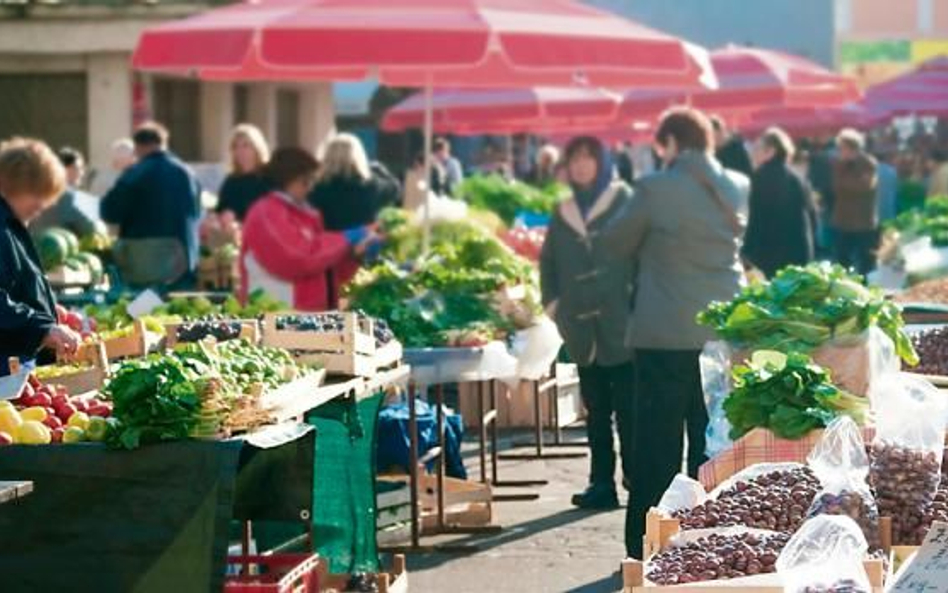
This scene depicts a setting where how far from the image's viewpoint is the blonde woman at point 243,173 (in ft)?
56.3

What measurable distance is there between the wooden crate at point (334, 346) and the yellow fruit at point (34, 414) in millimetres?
1527

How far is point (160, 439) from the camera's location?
295 inches

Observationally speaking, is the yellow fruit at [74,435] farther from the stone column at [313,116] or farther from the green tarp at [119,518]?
the stone column at [313,116]

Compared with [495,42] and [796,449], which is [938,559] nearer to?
[796,449]

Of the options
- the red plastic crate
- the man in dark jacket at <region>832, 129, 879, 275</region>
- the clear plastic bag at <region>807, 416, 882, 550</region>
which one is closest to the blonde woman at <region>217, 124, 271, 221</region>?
the man in dark jacket at <region>832, 129, 879, 275</region>

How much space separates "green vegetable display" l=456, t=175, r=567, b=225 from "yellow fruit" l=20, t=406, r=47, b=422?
17.2 m

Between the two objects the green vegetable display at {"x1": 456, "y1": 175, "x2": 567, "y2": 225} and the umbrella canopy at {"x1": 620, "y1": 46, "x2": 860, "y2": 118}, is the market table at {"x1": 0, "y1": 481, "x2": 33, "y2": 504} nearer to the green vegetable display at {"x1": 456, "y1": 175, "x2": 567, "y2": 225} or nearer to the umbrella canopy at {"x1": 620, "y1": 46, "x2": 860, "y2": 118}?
the green vegetable display at {"x1": 456, "y1": 175, "x2": 567, "y2": 225}

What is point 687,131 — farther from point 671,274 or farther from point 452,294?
point 452,294

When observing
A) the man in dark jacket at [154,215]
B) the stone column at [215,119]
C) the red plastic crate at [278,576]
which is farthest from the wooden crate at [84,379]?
the stone column at [215,119]

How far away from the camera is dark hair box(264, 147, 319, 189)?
44.0ft

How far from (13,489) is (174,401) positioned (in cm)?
76

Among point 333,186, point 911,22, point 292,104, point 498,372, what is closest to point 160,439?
point 498,372

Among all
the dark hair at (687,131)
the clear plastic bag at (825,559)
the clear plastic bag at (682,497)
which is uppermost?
the dark hair at (687,131)

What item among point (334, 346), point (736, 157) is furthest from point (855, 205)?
point (334, 346)
